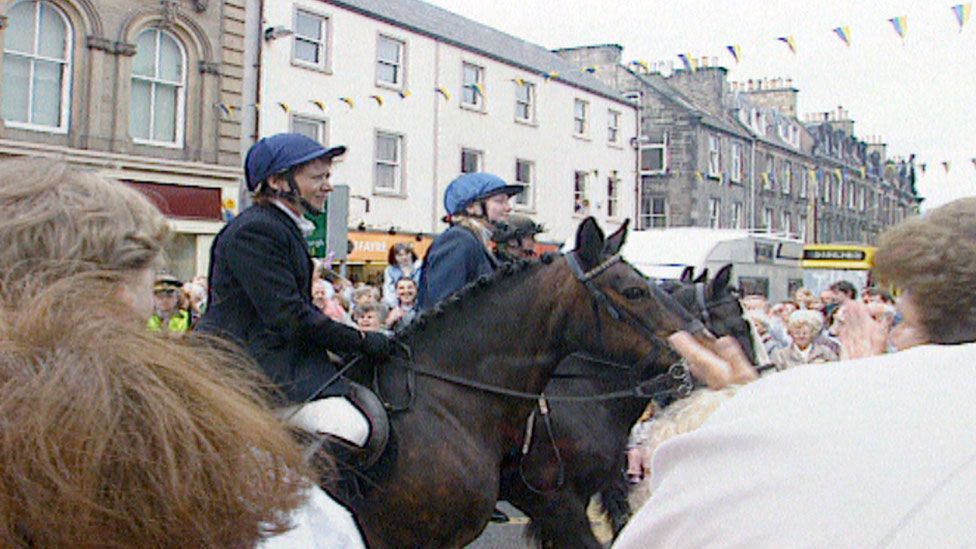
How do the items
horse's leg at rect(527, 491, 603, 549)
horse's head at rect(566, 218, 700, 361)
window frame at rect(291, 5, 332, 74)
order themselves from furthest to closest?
window frame at rect(291, 5, 332, 74)
horse's leg at rect(527, 491, 603, 549)
horse's head at rect(566, 218, 700, 361)

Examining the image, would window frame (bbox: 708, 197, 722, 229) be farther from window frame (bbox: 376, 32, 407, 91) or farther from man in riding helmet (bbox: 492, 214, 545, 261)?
man in riding helmet (bbox: 492, 214, 545, 261)

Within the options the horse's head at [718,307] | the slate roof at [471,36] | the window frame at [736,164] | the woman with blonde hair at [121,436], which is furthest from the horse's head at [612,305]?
the window frame at [736,164]

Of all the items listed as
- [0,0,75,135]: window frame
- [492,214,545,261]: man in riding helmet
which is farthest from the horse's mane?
[0,0,75,135]: window frame

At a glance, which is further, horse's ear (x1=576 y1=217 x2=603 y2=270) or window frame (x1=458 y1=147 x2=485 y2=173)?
window frame (x1=458 y1=147 x2=485 y2=173)

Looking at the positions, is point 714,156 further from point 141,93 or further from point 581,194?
point 141,93

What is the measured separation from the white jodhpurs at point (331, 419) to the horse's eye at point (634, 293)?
5.35 feet

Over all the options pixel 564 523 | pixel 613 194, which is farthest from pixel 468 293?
pixel 613 194

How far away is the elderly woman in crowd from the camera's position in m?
8.19

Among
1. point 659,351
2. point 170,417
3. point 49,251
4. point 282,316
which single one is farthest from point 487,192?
point 170,417

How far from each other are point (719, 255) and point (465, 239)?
16671 millimetres

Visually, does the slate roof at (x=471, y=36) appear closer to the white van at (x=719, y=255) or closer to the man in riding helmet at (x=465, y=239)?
the white van at (x=719, y=255)

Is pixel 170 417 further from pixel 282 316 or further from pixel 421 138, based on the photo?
pixel 421 138

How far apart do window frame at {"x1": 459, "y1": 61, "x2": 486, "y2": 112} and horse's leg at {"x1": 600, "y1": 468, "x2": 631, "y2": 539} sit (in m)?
22.0

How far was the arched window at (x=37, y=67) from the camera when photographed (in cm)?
1739
